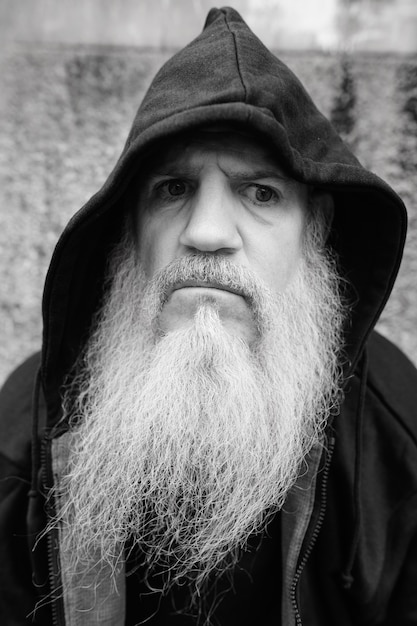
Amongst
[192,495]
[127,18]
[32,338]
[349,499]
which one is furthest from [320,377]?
[127,18]

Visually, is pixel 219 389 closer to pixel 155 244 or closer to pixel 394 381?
pixel 155 244

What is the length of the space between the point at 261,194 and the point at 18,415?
931 mm

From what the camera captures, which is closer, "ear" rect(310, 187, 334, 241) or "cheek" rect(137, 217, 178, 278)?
"cheek" rect(137, 217, 178, 278)

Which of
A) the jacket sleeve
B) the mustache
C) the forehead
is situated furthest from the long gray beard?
the forehead

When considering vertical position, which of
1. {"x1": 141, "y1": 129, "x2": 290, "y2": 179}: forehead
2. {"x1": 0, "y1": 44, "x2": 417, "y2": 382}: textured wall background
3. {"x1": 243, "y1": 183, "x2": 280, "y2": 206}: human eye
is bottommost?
{"x1": 243, "y1": 183, "x2": 280, "y2": 206}: human eye

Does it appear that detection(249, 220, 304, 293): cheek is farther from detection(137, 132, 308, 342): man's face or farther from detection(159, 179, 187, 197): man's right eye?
detection(159, 179, 187, 197): man's right eye

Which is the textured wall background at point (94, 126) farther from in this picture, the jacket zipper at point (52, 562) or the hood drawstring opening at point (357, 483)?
the jacket zipper at point (52, 562)

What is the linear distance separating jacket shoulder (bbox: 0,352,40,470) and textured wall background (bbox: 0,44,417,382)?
69cm

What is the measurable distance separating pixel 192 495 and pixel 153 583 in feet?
1.08

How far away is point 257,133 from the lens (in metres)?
1.25

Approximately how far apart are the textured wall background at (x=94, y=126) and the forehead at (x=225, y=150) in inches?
40.9

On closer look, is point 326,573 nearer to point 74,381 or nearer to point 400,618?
point 400,618

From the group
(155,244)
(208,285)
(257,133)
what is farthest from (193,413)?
(257,133)

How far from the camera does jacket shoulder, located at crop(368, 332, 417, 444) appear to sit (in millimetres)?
1653
